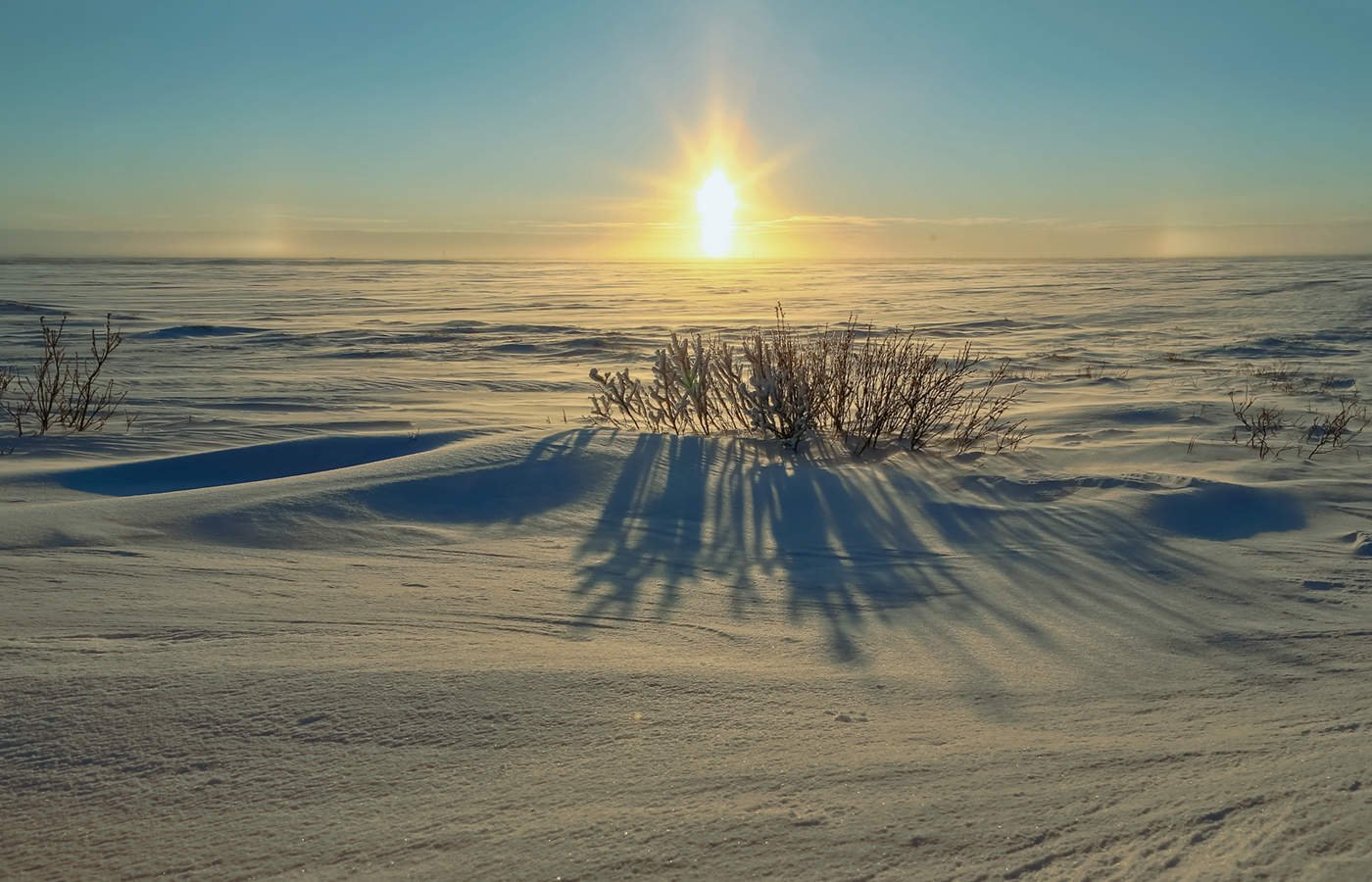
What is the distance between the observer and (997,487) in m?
4.58

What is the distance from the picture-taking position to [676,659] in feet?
7.72

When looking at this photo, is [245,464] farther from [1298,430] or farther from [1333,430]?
[1298,430]

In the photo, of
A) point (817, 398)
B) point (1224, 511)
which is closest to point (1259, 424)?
point (1224, 511)

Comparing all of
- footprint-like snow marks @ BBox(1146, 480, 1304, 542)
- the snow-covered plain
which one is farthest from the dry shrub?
footprint-like snow marks @ BBox(1146, 480, 1304, 542)

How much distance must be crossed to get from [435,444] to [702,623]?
9.51 feet

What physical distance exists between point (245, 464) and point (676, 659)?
11.4ft

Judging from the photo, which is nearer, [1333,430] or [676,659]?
[676,659]

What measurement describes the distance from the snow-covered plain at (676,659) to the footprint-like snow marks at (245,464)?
0.08 feet

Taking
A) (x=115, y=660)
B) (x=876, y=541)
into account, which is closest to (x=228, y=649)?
(x=115, y=660)

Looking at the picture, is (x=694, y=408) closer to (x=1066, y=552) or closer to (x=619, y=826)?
(x=1066, y=552)

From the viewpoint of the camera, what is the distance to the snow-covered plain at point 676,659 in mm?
1524

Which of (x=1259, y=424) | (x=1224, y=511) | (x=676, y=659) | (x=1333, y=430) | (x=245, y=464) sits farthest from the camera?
(x=1259, y=424)

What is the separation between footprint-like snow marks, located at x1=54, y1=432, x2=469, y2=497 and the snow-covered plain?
0.08 ft

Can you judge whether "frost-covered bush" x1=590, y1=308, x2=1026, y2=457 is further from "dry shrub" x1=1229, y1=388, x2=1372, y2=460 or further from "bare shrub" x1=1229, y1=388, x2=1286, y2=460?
"dry shrub" x1=1229, y1=388, x2=1372, y2=460
